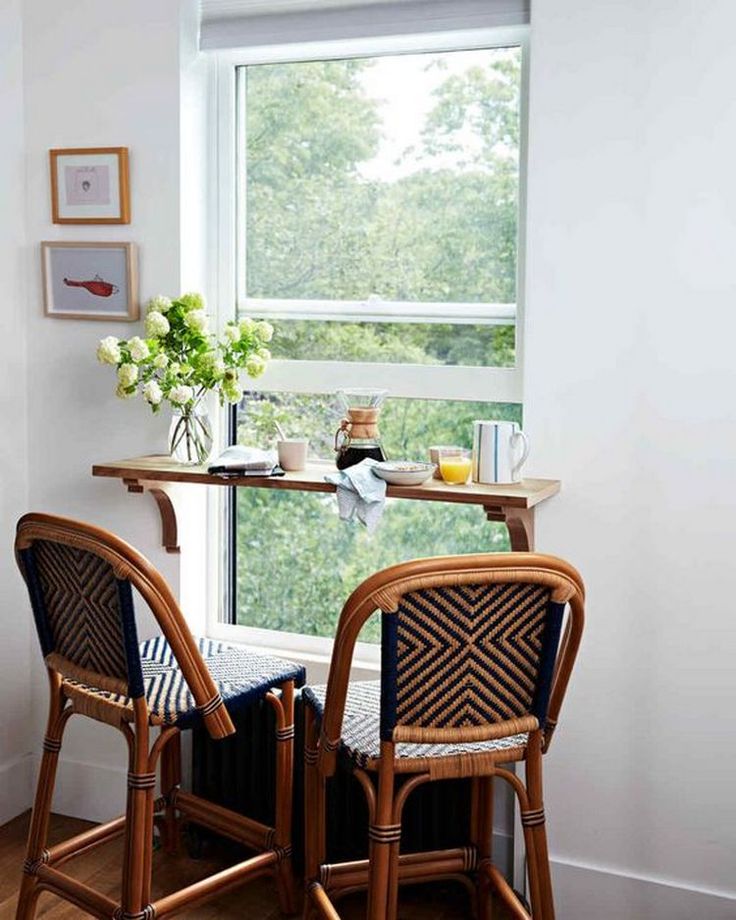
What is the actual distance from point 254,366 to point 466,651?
1.09 meters

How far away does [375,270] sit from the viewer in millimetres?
2959

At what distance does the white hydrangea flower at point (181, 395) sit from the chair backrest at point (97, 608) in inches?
23.1

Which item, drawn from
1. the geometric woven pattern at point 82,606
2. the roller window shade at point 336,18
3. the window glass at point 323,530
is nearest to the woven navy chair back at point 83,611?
the geometric woven pattern at point 82,606

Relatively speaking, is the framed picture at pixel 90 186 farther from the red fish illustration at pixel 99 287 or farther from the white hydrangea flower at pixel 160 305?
the white hydrangea flower at pixel 160 305

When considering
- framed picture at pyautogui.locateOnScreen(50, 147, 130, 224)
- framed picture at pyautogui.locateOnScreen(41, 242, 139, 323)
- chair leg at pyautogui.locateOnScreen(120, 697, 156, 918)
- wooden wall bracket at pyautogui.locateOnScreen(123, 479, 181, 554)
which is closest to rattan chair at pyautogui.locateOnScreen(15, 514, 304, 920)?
chair leg at pyautogui.locateOnScreen(120, 697, 156, 918)

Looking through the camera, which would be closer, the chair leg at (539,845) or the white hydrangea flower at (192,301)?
the chair leg at (539,845)

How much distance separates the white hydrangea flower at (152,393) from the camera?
2770 mm

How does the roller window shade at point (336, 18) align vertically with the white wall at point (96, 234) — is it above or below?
above

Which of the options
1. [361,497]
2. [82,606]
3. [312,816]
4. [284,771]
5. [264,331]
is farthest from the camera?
[264,331]

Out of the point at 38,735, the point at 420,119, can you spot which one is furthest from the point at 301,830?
the point at 420,119

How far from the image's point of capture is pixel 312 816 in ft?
7.86

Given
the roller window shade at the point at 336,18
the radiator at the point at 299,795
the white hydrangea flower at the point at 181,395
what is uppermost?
the roller window shade at the point at 336,18

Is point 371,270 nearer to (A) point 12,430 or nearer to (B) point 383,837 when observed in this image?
(A) point 12,430

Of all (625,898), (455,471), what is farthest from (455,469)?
(625,898)
